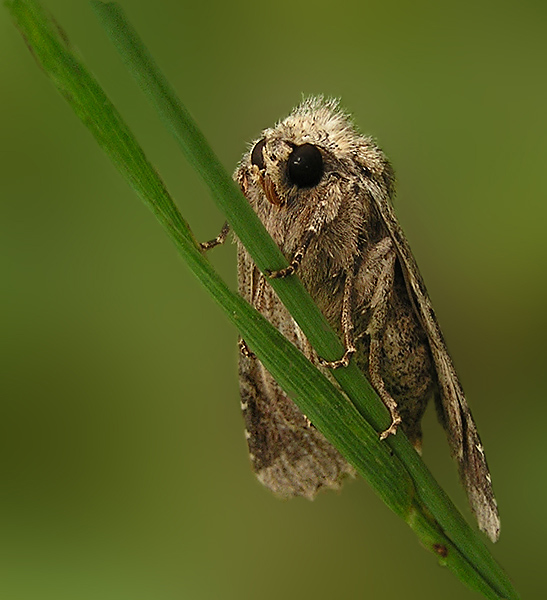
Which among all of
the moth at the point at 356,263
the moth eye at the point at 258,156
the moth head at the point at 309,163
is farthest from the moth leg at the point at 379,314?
the moth eye at the point at 258,156

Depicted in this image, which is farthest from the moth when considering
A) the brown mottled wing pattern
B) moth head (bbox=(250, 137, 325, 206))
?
the brown mottled wing pattern

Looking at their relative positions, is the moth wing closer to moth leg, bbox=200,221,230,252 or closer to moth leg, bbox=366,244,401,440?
moth leg, bbox=366,244,401,440

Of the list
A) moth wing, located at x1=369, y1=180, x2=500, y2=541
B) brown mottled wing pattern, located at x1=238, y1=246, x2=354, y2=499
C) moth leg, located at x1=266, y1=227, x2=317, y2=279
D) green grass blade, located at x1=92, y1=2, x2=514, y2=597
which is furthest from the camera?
brown mottled wing pattern, located at x1=238, y1=246, x2=354, y2=499

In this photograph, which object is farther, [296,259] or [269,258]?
[296,259]

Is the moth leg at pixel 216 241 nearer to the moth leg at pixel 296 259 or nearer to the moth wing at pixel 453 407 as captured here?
the moth leg at pixel 296 259

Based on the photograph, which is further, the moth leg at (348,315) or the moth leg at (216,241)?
the moth leg at (216,241)

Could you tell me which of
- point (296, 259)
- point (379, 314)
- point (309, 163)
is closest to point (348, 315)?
point (379, 314)

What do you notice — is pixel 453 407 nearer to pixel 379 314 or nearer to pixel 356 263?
pixel 379 314

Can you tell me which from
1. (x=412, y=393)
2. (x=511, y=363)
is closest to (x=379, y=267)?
(x=412, y=393)
